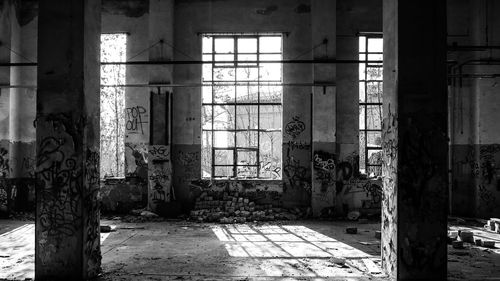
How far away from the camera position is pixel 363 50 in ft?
41.6

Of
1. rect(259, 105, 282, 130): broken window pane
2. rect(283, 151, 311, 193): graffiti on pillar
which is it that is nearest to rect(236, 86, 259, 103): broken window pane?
rect(259, 105, 282, 130): broken window pane

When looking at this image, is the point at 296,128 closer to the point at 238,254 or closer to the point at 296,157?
the point at 296,157

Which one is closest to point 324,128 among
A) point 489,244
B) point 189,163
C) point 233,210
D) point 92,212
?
point 233,210

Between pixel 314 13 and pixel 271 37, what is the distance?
1.55 meters

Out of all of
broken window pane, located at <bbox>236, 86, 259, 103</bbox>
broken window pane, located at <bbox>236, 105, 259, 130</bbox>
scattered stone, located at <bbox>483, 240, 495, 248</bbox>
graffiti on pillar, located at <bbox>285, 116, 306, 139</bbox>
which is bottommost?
scattered stone, located at <bbox>483, 240, 495, 248</bbox>

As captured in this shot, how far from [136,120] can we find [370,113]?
24.5 ft

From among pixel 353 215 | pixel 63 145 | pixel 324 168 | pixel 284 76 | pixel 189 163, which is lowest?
pixel 353 215

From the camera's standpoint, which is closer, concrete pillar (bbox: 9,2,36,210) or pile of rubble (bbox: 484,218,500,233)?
pile of rubble (bbox: 484,218,500,233)

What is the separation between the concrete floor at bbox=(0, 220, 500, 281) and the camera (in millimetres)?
6074

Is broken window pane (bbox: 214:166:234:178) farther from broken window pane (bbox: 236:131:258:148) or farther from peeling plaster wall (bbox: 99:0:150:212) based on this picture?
peeling plaster wall (bbox: 99:0:150:212)

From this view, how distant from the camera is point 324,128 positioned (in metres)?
12.1

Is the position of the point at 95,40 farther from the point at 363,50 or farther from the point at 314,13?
the point at 363,50

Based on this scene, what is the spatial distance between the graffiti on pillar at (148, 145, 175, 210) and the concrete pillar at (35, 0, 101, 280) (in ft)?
20.8

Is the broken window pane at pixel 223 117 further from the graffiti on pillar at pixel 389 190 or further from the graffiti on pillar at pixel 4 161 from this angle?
the graffiti on pillar at pixel 389 190
